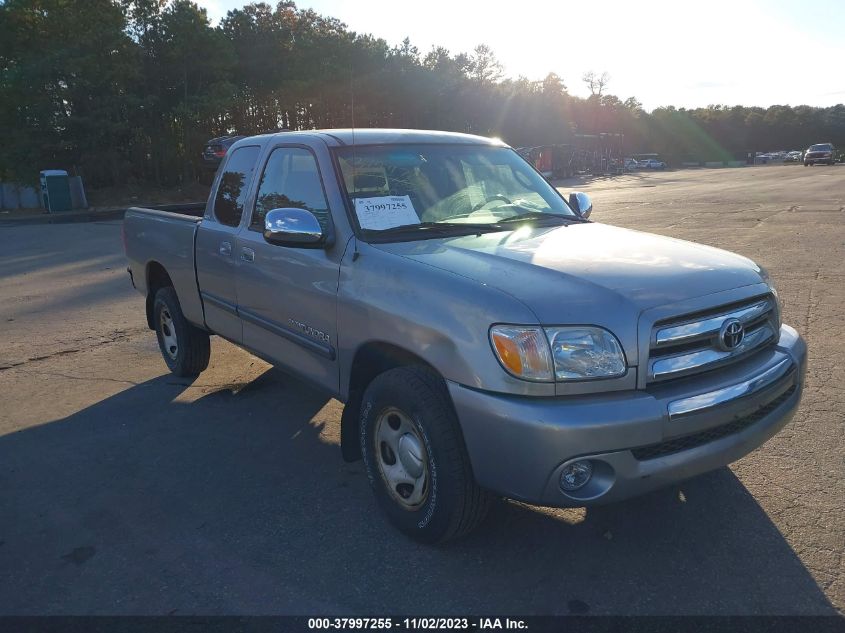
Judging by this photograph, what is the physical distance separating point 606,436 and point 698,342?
641 mm

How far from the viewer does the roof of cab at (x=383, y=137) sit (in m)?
4.01

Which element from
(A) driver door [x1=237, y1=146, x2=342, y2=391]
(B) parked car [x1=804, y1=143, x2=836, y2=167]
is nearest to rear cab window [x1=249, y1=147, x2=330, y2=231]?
(A) driver door [x1=237, y1=146, x2=342, y2=391]

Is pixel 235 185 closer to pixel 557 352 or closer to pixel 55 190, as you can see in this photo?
pixel 557 352

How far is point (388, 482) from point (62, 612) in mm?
1433

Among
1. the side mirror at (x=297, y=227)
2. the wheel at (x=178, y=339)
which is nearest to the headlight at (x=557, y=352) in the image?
the side mirror at (x=297, y=227)

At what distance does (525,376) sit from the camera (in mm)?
2629

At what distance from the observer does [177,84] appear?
2770cm

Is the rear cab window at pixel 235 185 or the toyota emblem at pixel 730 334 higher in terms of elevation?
the rear cab window at pixel 235 185

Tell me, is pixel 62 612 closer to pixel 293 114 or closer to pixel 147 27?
pixel 147 27

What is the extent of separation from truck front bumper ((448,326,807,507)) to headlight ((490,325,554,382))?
0.34 feet

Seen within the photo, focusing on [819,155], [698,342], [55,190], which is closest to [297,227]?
[698,342]

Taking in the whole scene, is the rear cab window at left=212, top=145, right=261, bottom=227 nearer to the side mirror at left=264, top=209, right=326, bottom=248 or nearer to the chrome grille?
the side mirror at left=264, top=209, right=326, bottom=248

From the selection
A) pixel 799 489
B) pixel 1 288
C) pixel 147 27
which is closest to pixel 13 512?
pixel 799 489

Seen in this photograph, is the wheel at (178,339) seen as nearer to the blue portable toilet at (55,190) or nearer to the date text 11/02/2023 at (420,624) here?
the date text 11/02/2023 at (420,624)
